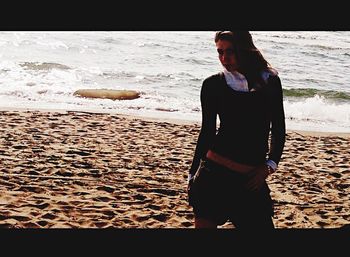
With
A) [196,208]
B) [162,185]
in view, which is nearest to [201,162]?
[196,208]

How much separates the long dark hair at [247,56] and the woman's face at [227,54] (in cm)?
1

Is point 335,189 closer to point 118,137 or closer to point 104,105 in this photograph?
point 118,137

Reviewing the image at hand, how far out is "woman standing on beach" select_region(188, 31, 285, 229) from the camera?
1.99m

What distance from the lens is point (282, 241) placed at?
1761 millimetres

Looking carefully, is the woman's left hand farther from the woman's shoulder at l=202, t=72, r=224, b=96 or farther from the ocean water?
the ocean water

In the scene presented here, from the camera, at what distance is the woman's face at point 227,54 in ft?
6.55

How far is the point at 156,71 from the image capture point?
1898 cm

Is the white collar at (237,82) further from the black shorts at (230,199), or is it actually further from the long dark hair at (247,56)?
the black shorts at (230,199)

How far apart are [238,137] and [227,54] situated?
376 mm

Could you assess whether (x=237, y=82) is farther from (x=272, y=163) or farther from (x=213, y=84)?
(x=272, y=163)

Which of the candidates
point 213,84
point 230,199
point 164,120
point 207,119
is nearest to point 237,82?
point 213,84

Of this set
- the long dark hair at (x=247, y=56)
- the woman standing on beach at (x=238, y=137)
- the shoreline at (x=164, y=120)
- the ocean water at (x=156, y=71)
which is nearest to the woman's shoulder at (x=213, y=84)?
the woman standing on beach at (x=238, y=137)

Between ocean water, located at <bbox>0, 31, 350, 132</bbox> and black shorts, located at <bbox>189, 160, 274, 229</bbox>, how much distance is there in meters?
8.92
